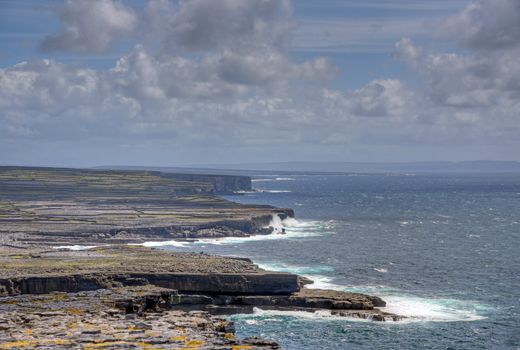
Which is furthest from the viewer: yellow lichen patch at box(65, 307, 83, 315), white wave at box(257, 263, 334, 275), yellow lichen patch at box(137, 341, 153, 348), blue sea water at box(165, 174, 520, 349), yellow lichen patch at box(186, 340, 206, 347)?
white wave at box(257, 263, 334, 275)

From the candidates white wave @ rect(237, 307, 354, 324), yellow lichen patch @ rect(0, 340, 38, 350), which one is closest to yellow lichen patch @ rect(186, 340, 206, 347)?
yellow lichen patch @ rect(0, 340, 38, 350)

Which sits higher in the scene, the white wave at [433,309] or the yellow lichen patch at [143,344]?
the yellow lichen patch at [143,344]

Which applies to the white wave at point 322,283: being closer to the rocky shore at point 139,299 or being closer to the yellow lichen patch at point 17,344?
the rocky shore at point 139,299

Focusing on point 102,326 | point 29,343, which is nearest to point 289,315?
point 102,326

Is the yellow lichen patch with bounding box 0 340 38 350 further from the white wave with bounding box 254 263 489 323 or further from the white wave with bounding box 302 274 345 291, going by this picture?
the white wave with bounding box 302 274 345 291

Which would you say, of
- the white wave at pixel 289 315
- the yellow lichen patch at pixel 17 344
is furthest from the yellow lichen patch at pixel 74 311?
the white wave at pixel 289 315

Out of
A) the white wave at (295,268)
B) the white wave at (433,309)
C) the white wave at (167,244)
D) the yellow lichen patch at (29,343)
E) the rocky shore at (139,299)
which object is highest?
the yellow lichen patch at (29,343)

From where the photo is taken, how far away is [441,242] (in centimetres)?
19050

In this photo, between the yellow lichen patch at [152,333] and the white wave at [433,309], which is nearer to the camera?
the yellow lichen patch at [152,333]

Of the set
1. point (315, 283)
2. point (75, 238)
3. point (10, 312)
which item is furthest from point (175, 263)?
point (75, 238)

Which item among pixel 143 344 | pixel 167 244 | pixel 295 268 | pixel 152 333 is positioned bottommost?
pixel 167 244

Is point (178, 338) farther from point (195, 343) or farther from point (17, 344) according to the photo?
point (17, 344)

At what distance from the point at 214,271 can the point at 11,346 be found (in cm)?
5219

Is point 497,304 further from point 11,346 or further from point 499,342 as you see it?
point 11,346
